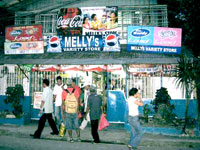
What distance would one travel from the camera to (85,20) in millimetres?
11703

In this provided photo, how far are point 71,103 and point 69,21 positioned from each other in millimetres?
6293

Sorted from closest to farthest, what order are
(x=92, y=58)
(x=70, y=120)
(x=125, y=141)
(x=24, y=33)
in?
1. (x=70, y=120)
2. (x=125, y=141)
3. (x=92, y=58)
4. (x=24, y=33)

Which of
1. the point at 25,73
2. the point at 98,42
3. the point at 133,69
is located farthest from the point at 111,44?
the point at 25,73

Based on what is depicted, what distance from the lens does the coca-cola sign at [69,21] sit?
11688 mm

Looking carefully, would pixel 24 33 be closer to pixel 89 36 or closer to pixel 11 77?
pixel 11 77

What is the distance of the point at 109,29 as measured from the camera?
1131cm

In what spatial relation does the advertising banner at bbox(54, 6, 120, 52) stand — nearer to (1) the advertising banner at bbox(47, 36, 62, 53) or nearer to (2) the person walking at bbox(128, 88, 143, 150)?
(1) the advertising banner at bbox(47, 36, 62, 53)

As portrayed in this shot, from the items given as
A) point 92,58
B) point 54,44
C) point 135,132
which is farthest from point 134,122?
point 54,44

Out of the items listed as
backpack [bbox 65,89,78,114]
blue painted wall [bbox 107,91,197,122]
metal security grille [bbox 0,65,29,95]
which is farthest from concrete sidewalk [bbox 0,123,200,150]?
metal security grille [bbox 0,65,29,95]

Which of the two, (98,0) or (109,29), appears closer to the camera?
(109,29)

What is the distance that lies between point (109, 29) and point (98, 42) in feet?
3.83

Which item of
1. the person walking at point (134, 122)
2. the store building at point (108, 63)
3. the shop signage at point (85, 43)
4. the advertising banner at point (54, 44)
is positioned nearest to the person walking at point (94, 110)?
the person walking at point (134, 122)

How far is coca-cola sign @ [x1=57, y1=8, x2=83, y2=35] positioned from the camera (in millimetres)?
11688

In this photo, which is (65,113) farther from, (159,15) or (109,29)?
(159,15)
